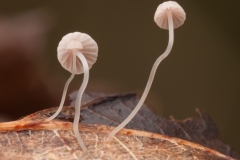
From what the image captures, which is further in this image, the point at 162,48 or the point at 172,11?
the point at 162,48

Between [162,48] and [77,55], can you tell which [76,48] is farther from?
[162,48]

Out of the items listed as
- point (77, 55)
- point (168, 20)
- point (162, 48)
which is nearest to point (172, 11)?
point (168, 20)

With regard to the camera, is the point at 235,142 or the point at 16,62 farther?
the point at 235,142

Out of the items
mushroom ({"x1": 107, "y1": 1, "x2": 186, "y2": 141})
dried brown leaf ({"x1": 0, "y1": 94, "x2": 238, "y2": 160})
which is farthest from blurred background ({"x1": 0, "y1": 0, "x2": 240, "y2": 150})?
mushroom ({"x1": 107, "y1": 1, "x2": 186, "y2": 141})

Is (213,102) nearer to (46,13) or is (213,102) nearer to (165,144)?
(46,13)

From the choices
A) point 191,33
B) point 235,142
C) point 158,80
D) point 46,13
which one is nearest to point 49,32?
point 46,13

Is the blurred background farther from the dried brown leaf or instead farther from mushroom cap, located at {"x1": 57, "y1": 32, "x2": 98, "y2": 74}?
mushroom cap, located at {"x1": 57, "y1": 32, "x2": 98, "y2": 74}

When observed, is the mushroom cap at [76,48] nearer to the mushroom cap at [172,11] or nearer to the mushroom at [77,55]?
the mushroom at [77,55]
